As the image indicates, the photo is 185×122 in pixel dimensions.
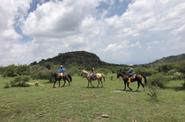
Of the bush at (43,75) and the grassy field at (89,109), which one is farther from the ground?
the bush at (43,75)

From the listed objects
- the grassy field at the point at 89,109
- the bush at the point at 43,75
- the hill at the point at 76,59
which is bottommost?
the grassy field at the point at 89,109

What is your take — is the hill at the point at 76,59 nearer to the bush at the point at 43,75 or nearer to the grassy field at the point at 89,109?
the bush at the point at 43,75

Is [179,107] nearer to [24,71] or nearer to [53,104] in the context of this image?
[53,104]

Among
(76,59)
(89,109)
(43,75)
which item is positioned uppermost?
(76,59)

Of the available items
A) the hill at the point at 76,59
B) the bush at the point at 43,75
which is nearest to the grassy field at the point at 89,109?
the bush at the point at 43,75

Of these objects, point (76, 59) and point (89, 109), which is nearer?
point (89, 109)

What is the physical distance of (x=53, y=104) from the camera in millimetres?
22359

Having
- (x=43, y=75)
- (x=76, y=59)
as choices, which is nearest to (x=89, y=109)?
(x=43, y=75)

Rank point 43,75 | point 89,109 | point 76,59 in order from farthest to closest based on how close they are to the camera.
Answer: point 76,59 < point 43,75 < point 89,109

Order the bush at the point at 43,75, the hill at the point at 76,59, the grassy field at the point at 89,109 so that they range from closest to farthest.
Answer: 1. the grassy field at the point at 89,109
2. the bush at the point at 43,75
3. the hill at the point at 76,59

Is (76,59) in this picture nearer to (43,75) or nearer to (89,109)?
(43,75)

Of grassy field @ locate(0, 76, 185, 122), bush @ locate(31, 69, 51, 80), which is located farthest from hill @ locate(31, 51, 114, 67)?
grassy field @ locate(0, 76, 185, 122)

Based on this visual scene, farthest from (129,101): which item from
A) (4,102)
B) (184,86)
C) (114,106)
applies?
(184,86)

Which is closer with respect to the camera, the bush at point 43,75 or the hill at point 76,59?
Result: the bush at point 43,75
